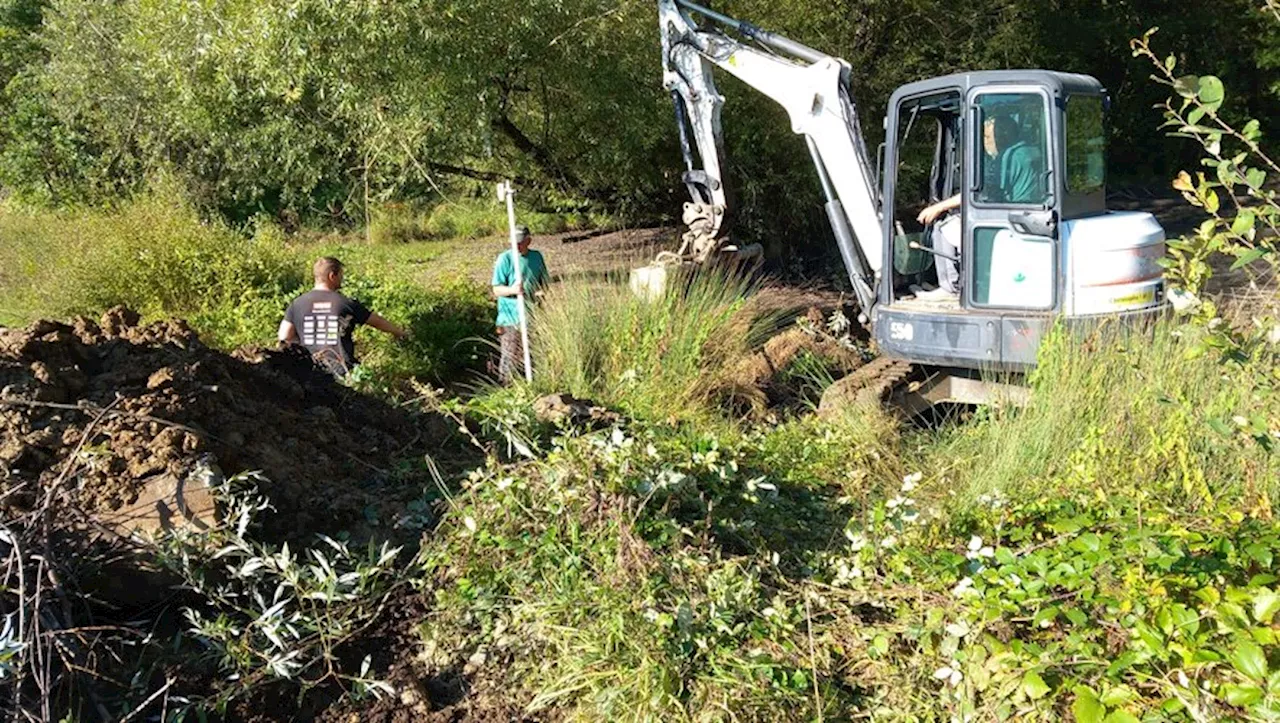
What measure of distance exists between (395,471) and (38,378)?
4.84 feet

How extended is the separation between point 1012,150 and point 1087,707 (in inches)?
183

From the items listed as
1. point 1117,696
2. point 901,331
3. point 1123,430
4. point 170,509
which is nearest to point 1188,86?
point 1117,696

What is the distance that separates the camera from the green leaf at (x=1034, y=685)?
2.59 metres

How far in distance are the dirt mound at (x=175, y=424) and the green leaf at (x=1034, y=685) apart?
8.22ft

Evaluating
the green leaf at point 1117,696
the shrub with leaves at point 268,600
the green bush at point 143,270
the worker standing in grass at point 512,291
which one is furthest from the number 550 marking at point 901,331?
the green bush at point 143,270

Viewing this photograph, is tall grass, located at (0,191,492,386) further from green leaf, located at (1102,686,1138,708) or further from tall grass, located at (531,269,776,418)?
green leaf, located at (1102,686,1138,708)

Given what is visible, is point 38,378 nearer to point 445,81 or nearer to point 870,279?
point 870,279

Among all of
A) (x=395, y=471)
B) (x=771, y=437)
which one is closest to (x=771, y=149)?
(x=771, y=437)

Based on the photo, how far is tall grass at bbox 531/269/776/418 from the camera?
251 inches

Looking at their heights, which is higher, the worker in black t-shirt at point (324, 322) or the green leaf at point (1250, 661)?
the worker in black t-shirt at point (324, 322)

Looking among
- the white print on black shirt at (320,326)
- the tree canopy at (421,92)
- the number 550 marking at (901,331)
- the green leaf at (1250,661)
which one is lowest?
the green leaf at (1250,661)

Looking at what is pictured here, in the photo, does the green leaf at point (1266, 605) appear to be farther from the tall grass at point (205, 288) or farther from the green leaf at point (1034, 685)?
the tall grass at point (205, 288)

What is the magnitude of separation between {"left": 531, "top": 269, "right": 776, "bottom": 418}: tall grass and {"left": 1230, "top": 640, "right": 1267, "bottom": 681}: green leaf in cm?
378

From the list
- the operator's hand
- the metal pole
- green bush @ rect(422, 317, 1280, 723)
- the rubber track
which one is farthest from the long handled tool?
the operator's hand
